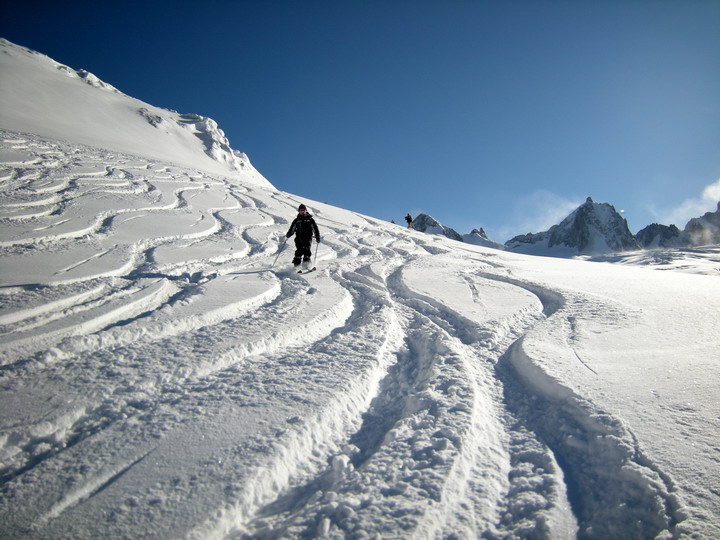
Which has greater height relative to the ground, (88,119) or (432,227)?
(88,119)

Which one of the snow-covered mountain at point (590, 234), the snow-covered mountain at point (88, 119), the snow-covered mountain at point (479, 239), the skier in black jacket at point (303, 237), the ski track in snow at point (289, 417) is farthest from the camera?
the snow-covered mountain at point (590, 234)

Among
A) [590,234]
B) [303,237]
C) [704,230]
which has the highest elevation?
[590,234]

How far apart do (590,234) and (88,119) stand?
338 ft

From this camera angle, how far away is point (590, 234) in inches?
3477

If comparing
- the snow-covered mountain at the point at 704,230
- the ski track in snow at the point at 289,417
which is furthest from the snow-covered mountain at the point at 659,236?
the ski track in snow at the point at 289,417

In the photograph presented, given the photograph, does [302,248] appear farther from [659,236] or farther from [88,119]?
[659,236]

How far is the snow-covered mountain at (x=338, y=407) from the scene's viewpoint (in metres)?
1.84

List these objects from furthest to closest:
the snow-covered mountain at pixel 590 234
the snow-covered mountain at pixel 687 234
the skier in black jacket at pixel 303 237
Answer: the snow-covered mountain at pixel 590 234, the snow-covered mountain at pixel 687 234, the skier in black jacket at pixel 303 237

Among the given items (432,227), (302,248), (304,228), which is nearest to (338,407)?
(302,248)

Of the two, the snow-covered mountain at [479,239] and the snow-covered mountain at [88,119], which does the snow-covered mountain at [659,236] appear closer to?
the snow-covered mountain at [479,239]

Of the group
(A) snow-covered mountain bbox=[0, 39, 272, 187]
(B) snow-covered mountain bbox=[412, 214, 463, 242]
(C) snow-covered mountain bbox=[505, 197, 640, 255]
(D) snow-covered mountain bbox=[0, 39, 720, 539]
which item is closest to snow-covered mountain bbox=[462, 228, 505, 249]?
(B) snow-covered mountain bbox=[412, 214, 463, 242]

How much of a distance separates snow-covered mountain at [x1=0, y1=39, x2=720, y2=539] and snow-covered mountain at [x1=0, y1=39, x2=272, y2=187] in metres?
22.8

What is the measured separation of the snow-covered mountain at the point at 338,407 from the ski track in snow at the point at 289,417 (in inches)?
0.6

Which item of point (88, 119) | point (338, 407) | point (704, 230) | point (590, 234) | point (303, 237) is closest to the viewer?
point (338, 407)
